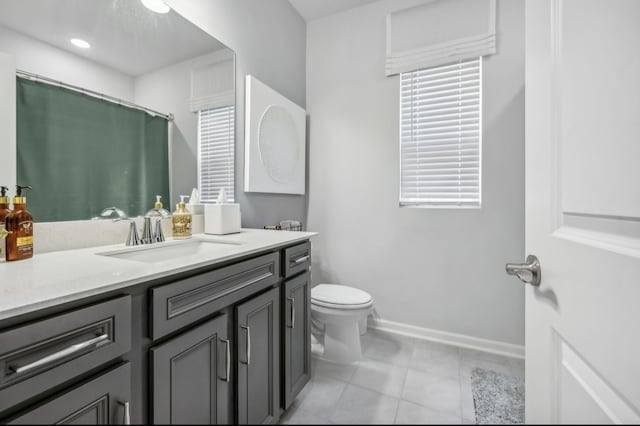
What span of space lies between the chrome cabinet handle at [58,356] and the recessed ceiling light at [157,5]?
1347mm

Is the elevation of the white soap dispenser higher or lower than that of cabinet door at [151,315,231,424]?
higher

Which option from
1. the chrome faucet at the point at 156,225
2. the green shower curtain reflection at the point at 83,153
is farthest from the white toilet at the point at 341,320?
the green shower curtain reflection at the point at 83,153

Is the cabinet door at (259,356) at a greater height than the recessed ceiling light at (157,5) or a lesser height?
lesser

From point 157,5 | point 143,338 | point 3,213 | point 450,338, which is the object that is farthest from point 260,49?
point 450,338

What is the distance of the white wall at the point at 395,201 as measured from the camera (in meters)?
1.82

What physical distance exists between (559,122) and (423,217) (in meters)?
1.59

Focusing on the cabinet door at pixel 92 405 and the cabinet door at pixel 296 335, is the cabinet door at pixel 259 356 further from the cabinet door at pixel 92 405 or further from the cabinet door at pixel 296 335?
the cabinet door at pixel 92 405

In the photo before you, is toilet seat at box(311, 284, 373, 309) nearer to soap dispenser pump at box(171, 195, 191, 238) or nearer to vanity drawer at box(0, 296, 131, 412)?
soap dispenser pump at box(171, 195, 191, 238)

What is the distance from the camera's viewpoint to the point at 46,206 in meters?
→ 0.94

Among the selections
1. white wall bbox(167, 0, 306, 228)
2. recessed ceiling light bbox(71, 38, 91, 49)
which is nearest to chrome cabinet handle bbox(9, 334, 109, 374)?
recessed ceiling light bbox(71, 38, 91, 49)

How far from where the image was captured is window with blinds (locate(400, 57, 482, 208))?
1.91 m

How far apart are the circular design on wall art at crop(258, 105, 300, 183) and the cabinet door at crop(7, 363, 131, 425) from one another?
4.77 ft

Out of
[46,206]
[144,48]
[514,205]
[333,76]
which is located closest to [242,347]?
[46,206]

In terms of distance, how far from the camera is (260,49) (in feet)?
6.28
